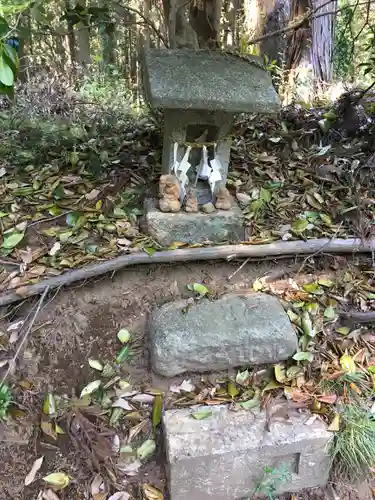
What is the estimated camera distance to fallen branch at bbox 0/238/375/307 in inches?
78.2

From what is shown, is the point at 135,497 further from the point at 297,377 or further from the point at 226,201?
the point at 226,201

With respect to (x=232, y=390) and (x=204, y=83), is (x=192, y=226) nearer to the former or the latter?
(x=204, y=83)

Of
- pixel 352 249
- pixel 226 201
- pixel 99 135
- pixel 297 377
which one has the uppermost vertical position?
pixel 99 135

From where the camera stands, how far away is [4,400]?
1783 mm

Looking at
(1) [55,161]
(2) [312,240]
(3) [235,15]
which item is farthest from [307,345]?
(3) [235,15]

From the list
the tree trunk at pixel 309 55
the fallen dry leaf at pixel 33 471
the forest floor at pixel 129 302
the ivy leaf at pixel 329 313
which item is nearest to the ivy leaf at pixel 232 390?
the forest floor at pixel 129 302

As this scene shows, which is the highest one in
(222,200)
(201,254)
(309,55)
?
(309,55)

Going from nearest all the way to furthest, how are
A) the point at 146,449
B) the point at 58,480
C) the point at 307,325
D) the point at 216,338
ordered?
the point at 58,480
the point at 146,449
the point at 216,338
the point at 307,325

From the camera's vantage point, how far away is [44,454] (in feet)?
5.79

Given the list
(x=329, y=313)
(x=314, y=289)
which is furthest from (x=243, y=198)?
(x=329, y=313)

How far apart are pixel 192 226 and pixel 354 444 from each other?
1222mm

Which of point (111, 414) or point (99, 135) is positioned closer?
point (111, 414)

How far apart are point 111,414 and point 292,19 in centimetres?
356

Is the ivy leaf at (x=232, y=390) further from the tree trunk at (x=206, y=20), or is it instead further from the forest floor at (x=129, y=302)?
the tree trunk at (x=206, y=20)
